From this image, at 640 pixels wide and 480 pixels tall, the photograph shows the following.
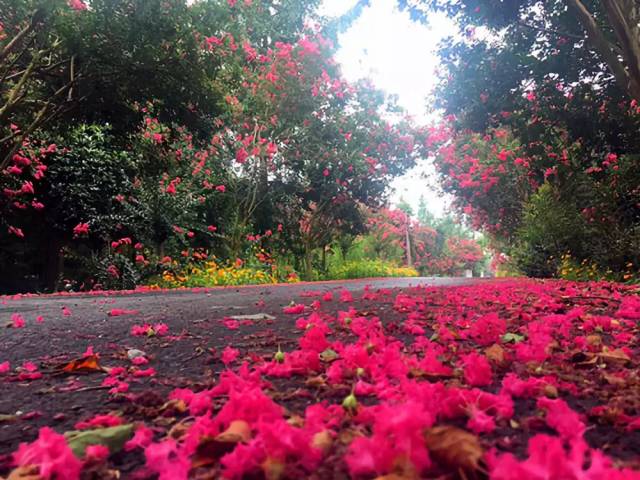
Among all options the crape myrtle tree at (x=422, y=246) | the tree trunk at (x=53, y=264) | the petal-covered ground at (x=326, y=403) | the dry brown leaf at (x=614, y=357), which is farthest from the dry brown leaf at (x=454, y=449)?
the crape myrtle tree at (x=422, y=246)

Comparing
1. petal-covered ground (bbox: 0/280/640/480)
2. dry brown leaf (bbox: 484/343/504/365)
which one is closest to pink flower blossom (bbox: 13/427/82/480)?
petal-covered ground (bbox: 0/280/640/480)

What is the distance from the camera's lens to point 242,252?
13344 millimetres

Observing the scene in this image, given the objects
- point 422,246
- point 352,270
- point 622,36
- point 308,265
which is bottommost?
point 352,270

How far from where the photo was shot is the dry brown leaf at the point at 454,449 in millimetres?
966

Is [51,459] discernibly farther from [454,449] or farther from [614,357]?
[614,357]

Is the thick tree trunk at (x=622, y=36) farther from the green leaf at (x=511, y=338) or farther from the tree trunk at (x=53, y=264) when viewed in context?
the tree trunk at (x=53, y=264)

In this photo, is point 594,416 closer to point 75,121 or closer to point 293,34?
point 75,121

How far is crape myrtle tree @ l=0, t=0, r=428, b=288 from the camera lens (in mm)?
6348

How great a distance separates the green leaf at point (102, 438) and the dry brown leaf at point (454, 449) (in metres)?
0.81

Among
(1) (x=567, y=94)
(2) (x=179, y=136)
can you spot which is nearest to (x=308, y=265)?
(2) (x=179, y=136)

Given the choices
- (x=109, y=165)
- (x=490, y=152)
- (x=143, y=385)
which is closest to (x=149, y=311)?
(x=143, y=385)

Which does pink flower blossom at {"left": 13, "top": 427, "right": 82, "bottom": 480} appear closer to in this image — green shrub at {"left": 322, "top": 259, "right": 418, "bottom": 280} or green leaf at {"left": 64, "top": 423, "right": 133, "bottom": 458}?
green leaf at {"left": 64, "top": 423, "right": 133, "bottom": 458}

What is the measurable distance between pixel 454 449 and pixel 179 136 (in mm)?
8719

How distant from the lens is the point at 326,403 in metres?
1.53
